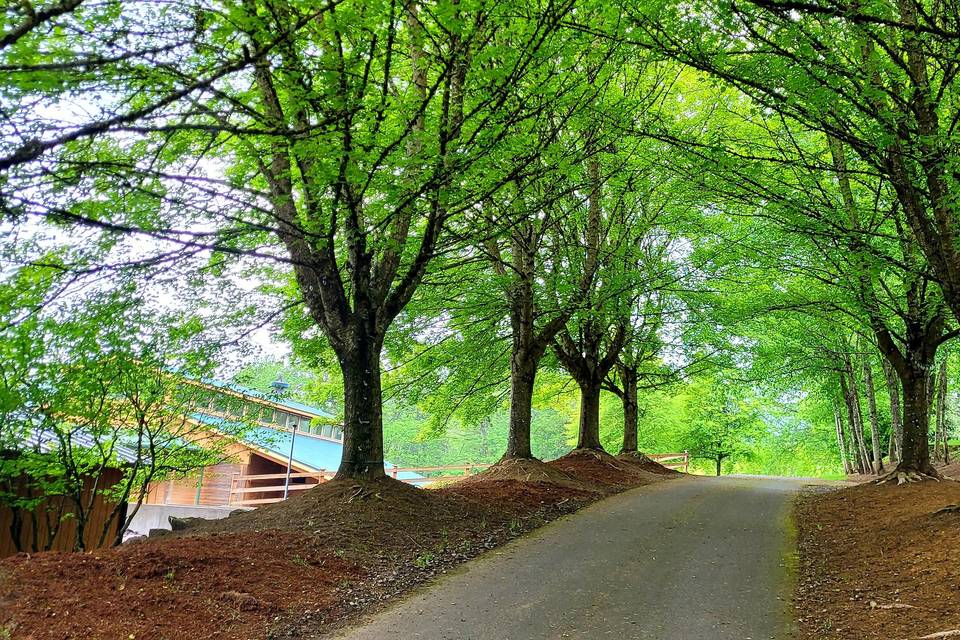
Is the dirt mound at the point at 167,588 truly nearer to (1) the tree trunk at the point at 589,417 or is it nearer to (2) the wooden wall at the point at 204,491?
(1) the tree trunk at the point at 589,417

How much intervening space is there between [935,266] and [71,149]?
8.77 meters

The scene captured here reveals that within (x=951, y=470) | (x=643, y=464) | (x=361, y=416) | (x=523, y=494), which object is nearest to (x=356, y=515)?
(x=361, y=416)

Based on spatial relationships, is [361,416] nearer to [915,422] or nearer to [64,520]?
[64,520]

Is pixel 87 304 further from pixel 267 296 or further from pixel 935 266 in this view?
pixel 935 266

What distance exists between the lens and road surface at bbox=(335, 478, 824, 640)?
4641 mm

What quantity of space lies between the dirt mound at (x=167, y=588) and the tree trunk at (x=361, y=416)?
2019 mm

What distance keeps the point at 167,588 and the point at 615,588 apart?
160 inches

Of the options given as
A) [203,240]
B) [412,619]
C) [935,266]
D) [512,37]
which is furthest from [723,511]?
[203,240]

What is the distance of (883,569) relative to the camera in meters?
5.83

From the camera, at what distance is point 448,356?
1365 centimetres

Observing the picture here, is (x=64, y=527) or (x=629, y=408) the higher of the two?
(x=629, y=408)

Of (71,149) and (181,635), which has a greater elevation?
(71,149)

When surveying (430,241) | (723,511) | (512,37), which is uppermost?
(512,37)

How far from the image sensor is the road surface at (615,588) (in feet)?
15.2
